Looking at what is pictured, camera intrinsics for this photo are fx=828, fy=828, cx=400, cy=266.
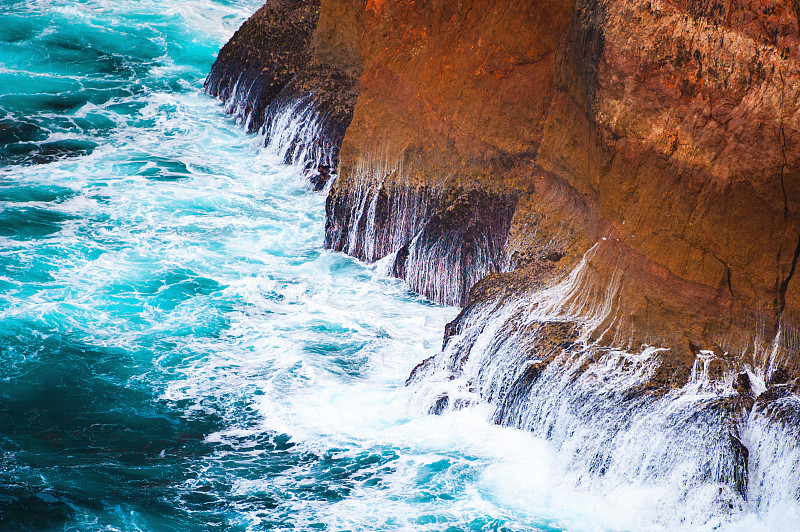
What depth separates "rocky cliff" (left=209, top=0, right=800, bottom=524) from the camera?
7.24 m

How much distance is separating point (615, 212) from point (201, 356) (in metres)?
5.11

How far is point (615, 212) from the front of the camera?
8.48m

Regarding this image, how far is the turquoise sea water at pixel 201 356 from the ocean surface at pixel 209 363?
0.09ft

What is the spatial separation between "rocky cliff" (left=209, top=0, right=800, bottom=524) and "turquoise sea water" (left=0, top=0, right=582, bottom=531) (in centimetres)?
82

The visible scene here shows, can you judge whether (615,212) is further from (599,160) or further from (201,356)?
(201,356)

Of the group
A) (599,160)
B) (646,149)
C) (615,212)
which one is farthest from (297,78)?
(646,149)

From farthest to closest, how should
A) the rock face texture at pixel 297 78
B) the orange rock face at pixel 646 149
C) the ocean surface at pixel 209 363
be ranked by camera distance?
the rock face texture at pixel 297 78
the ocean surface at pixel 209 363
the orange rock face at pixel 646 149

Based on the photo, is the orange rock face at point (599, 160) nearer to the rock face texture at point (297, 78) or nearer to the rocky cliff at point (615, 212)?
the rocky cliff at point (615, 212)

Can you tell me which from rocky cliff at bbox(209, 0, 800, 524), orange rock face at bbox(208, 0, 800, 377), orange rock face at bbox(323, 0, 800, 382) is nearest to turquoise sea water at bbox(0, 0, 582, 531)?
rocky cliff at bbox(209, 0, 800, 524)

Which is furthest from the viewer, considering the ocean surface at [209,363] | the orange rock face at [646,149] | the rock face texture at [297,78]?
the rock face texture at [297,78]

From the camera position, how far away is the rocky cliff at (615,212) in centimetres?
724

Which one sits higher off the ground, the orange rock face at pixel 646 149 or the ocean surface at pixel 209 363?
the orange rock face at pixel 646 149

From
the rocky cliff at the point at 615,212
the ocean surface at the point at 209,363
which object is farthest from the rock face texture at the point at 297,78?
the rocky cliff at the point at 615,212

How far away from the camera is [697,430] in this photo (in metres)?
7.33
